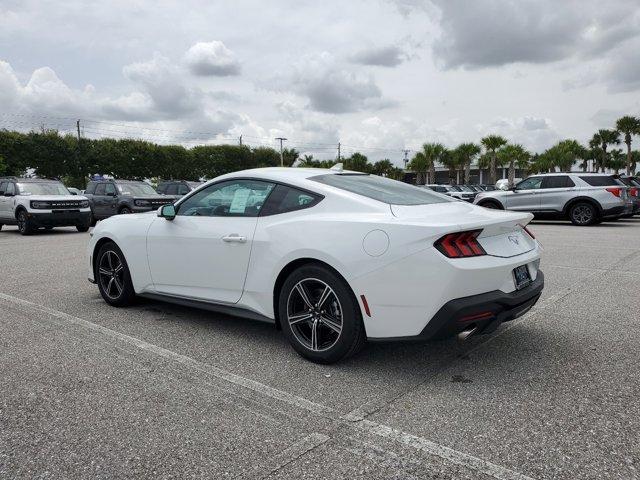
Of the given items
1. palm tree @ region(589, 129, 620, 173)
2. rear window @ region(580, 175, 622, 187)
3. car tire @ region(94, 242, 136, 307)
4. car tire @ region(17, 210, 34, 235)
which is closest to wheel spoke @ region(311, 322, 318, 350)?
car tire @ region(94, 242, 136, 307)

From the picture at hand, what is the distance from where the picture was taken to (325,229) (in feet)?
12.2

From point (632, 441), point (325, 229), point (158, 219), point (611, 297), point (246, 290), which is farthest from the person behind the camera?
point (611, 297)

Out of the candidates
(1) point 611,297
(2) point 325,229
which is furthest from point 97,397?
(1) point 611,297

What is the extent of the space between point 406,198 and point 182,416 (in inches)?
89.9

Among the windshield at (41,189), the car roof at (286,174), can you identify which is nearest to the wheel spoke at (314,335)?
the car roof at (286,174)

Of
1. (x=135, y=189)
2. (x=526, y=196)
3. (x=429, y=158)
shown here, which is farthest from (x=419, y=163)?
(x=135, y=189)

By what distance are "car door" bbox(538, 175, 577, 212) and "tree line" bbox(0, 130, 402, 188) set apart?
43.3 metres

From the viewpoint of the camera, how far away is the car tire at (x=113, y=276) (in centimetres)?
548

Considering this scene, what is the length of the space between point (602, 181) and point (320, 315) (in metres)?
14.8

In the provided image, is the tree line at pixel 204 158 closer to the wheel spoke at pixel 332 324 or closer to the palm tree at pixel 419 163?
the palm tree at pixel 419 163

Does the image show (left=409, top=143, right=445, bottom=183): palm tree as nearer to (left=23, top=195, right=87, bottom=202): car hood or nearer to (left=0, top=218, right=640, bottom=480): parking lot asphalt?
(left=23, top=195, right=87, bottom=202): car hood

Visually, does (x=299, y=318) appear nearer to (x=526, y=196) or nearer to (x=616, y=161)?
(x=526, y=196)

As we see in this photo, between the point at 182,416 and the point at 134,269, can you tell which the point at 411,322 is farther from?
the point at 134,269

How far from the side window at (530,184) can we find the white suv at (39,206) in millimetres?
13428
